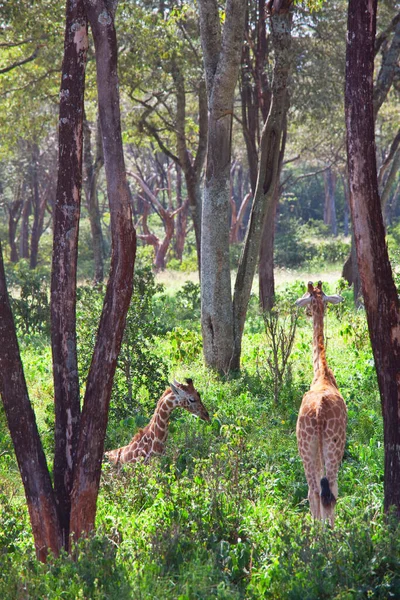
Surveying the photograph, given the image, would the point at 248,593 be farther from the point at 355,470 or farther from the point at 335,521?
the point at 355,470

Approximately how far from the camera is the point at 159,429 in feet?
23.5

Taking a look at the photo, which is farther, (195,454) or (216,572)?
(195,454)

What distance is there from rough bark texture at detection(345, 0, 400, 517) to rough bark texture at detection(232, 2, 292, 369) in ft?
16.9

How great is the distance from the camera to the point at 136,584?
4.59 metres

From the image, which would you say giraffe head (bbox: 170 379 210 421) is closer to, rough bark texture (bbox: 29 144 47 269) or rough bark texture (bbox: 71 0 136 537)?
rough bark texture (bbox: 71 0 136 537)

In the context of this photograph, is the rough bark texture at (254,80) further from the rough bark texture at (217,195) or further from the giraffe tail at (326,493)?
the giraffe tail at (326,493)

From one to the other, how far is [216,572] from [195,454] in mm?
2307

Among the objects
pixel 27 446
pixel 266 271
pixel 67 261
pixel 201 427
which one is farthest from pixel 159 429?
pixel 266 271

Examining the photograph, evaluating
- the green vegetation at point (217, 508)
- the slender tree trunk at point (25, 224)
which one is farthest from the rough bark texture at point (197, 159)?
the slender tree trunk at point (25, 224)

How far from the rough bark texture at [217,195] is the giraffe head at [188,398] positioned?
2.93 m

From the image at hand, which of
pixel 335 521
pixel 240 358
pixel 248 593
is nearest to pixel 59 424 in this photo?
pixel 248 593

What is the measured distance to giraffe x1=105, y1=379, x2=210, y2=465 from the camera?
711 centimetres

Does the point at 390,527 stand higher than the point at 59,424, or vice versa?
the point at 59,424

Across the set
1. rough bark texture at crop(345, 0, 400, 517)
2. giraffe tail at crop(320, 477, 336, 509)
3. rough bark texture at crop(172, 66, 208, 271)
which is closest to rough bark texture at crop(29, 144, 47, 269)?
rough bark texture at crop(172, 66, 208, 271)
